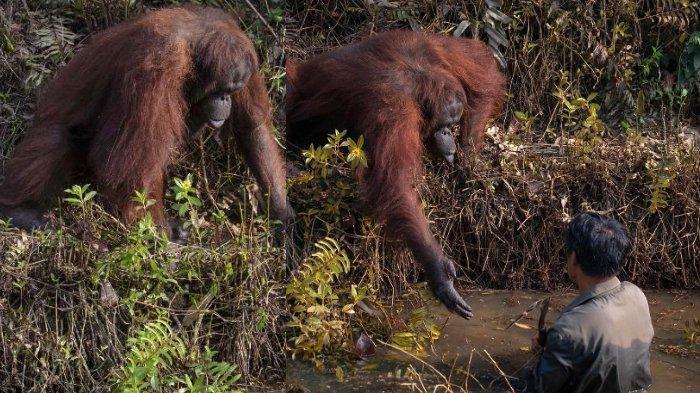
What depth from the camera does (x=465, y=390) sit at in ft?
12.9

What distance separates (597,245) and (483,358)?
1.18 metres

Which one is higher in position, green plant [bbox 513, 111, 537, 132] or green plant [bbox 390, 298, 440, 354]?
green plant [bbox 513, 111, 537, 132]

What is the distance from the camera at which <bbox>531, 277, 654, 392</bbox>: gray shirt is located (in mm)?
3133

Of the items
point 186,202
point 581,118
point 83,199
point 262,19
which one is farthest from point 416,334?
point 581,118

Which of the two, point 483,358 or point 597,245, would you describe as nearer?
point 597,245

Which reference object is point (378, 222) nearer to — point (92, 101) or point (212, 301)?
point (212, 301)

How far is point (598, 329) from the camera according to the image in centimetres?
314

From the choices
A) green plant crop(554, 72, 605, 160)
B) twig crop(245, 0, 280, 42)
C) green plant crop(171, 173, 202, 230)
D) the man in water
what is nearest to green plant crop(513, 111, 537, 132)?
green plant crop(554, 72, 605, 160)

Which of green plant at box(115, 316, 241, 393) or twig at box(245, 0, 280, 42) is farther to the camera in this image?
twig at box(245, 0, 280, 42)

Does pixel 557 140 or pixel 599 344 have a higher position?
pixel 599 344

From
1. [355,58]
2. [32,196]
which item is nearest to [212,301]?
[32,196]

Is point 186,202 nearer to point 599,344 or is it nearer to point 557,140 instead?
point 599,344

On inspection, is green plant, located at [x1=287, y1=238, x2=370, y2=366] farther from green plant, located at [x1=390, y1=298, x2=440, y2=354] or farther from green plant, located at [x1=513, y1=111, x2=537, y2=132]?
green plant, located at [x1=513, y1=111, x2=537, y2=132]

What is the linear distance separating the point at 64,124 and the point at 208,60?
2.31ft
